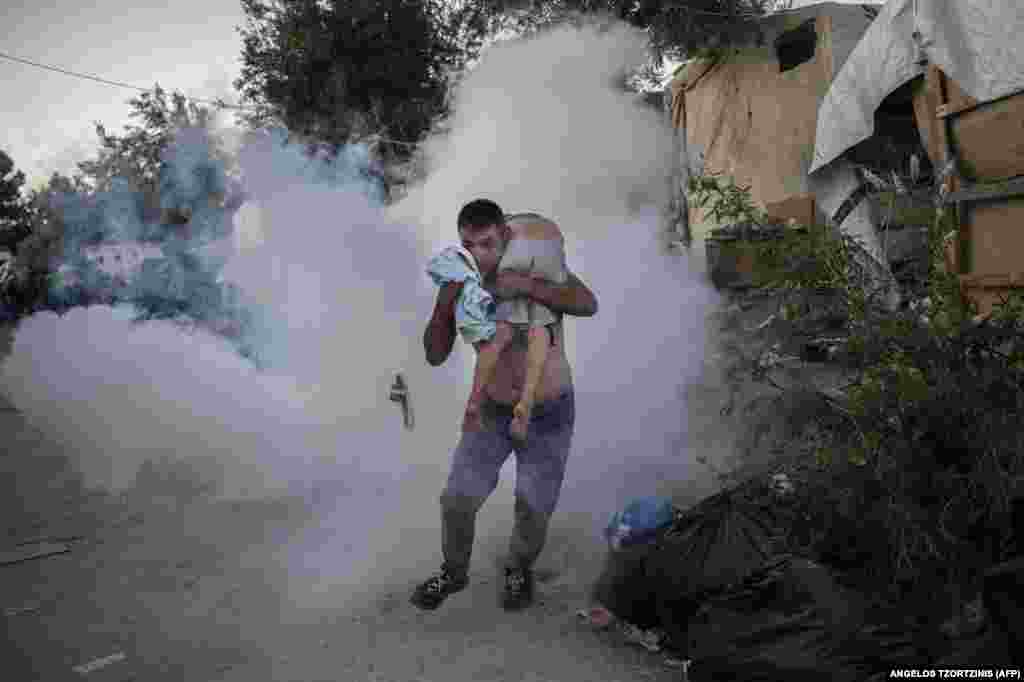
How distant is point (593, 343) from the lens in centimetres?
541

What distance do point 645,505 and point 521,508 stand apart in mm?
494

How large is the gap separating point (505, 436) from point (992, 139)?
122 inches

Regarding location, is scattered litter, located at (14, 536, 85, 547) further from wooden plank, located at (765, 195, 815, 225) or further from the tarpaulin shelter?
wooden plank, located at (765, 195, 815, 225)

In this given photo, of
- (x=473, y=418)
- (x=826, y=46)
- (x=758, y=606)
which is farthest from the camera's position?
(x=826, y=46)

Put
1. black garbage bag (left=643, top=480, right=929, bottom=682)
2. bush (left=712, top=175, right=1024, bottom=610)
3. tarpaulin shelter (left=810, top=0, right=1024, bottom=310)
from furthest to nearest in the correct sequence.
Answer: tarpaulin shelter (left=810, top=0, right=1024, bottom=310), bush (left=712, top=175, right=1024, bottom=610), black garbage bag (left=643, top=480, right=929, bottom=682)

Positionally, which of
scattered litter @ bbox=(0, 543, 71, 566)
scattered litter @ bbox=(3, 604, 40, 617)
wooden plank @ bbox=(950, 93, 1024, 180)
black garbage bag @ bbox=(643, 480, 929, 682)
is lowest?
scattered litter @ bbox=(3, 604, 40, 617)

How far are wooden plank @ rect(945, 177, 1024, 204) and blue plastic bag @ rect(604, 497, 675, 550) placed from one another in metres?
2.22

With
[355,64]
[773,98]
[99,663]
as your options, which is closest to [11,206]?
[355,64]

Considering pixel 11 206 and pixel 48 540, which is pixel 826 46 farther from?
pixel 11 206

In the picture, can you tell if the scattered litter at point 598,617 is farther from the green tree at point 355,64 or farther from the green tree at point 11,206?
the green tree at point 11,206

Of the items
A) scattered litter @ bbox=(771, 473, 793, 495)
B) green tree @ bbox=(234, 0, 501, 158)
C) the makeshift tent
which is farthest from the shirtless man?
green tree @ bbox=(234, 0, 501, 158)

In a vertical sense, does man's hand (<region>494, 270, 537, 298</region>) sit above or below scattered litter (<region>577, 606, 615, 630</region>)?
above

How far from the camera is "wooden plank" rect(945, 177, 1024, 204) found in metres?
3.80

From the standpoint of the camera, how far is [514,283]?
311 cm
